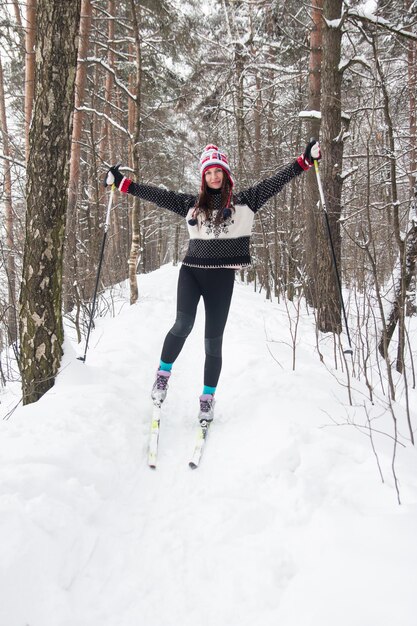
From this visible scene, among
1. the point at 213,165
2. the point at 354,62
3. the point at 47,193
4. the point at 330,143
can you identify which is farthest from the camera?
the point at 330,143

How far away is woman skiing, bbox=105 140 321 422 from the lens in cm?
278

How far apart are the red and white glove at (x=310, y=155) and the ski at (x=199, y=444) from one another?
2205 mm

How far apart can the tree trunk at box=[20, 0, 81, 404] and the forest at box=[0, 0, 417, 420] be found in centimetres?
1

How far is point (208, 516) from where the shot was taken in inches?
77.9

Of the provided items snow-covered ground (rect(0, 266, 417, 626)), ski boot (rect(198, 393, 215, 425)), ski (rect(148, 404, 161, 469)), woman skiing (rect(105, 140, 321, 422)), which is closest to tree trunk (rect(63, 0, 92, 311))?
woman skiing (rect(105, 140, 321, 422))

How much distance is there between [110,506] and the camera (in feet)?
6.62

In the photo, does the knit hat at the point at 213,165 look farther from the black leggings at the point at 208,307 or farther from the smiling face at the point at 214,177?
the black leggings at the point at 208,307

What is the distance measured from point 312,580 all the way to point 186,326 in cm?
189

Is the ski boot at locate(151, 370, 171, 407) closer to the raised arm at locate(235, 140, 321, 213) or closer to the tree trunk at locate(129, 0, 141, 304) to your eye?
the raised arm at locate(235, 140, 321, 213)

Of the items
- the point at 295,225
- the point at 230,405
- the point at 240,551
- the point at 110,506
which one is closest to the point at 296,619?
the point at 240,551

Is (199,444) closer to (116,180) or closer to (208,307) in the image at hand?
(208,307)

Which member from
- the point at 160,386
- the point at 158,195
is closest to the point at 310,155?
the point at 158,195

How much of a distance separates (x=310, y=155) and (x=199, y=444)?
239cm

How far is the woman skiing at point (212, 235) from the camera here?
278cm
